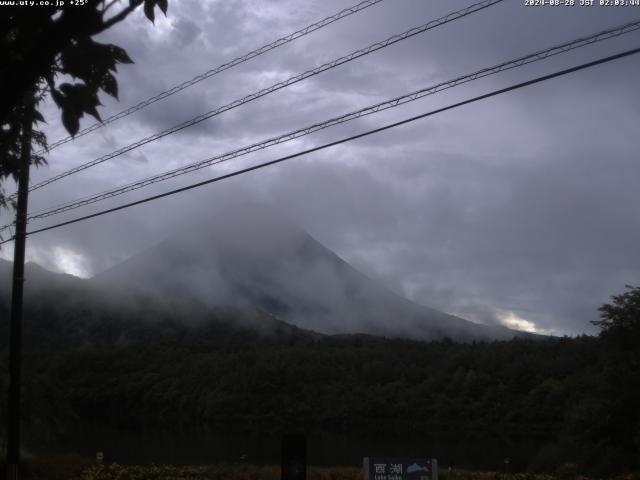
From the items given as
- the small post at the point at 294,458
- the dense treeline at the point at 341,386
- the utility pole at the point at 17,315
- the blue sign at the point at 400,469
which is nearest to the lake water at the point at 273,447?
the dense treeline at the point at 341,386

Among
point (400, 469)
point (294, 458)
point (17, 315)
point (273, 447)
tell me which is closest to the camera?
point (294, 458)

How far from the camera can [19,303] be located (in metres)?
17.1

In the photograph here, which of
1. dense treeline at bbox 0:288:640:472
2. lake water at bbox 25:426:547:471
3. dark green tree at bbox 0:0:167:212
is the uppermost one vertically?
dark green tree at bbox 0:0:167:212

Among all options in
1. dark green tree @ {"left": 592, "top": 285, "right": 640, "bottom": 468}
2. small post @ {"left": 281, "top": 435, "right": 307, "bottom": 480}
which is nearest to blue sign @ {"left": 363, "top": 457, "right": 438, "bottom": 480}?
small post @ {"left": 281, "top": 435, "right": 307, "bottom": 480}

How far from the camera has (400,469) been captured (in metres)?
12.9

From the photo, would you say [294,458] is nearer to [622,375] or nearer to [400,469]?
[400,469]

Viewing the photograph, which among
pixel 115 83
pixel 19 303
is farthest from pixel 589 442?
pixel 115 83

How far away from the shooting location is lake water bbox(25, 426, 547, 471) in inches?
1955

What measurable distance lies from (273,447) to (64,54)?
220 ft

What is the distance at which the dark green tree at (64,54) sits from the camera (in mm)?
3598

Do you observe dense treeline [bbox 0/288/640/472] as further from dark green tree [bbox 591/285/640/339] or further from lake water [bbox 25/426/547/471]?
dark green tree [bbox 591/285/640/339]

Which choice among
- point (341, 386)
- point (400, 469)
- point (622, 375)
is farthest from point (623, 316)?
point (341, 386)

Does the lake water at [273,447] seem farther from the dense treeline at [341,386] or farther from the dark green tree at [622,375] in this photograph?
the dark green tree at [622,375]

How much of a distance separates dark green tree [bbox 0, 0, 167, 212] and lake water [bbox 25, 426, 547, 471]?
36.3 meters
